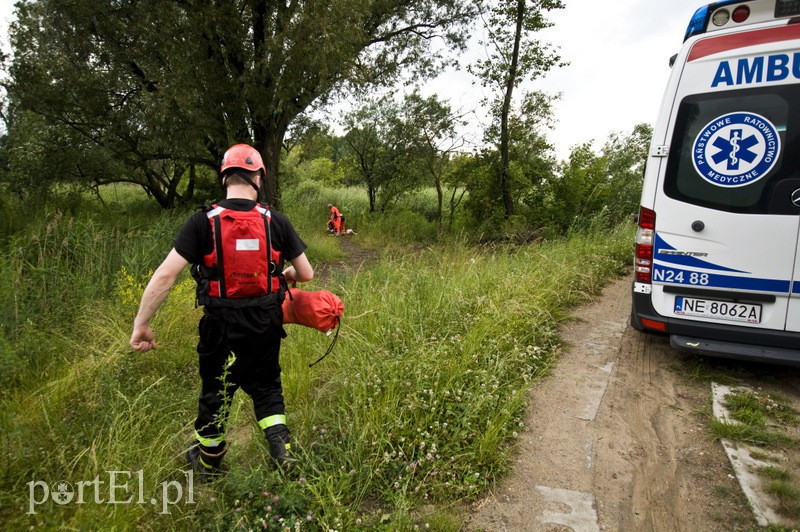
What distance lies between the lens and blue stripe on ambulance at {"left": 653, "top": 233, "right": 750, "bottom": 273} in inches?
137

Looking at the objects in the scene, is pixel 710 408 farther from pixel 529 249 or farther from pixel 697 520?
pixel 529 249

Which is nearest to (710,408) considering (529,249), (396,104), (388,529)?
(388,529)

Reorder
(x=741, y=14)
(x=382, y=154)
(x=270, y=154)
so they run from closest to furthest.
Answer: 1. (x=741, y=14)
2. (x=270, y=154)
3. (x=382, y=154)

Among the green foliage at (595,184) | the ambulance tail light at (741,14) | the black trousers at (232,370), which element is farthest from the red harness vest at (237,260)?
the green foliage at (595,184)

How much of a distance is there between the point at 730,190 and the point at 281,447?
370cm

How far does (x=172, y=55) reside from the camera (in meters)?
7.84

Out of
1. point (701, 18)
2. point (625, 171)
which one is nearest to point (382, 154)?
point (625, 171)

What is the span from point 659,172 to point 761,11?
130 cm

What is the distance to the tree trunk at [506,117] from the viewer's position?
1381cm

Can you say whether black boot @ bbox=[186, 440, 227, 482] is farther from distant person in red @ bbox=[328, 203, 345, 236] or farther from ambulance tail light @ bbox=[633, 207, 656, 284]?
distant person in red @ bbox=[328, 203, 345, 236]

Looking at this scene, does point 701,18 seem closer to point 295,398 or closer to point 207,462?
point 295,398

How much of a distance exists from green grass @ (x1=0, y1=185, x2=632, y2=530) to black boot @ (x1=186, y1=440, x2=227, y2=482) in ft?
0.23

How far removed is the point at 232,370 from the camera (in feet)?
8.16

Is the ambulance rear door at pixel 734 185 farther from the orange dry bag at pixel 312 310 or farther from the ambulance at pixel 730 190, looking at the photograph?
the orange dry bag at pixel 312 310
